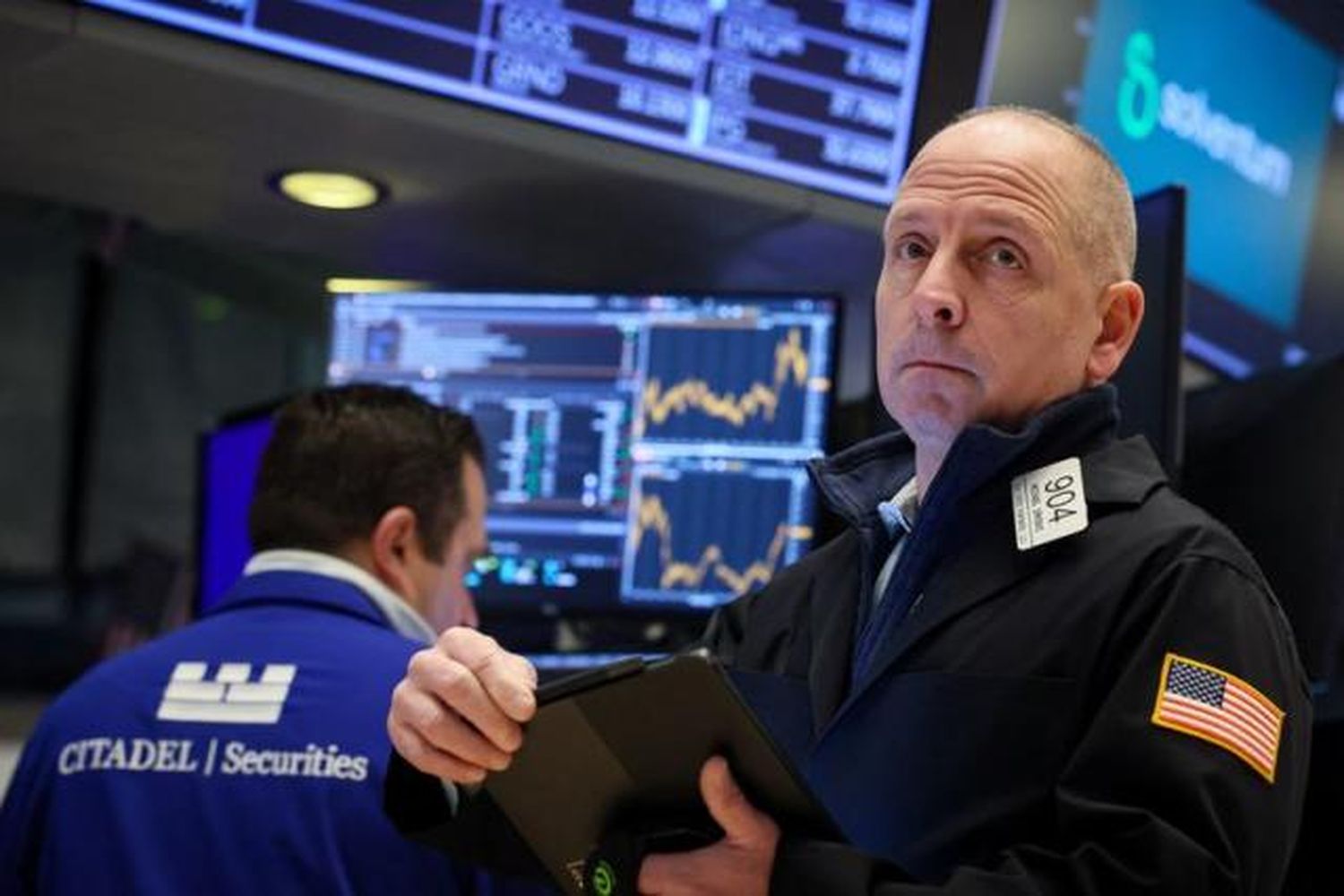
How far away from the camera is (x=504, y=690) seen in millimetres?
1074

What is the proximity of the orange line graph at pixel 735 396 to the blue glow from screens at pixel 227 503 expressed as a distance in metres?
0.62

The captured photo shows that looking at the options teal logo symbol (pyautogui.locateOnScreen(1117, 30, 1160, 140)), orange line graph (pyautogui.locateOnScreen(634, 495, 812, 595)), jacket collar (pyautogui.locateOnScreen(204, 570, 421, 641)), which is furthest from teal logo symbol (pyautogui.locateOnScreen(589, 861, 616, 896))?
teal logo symbol (pyautogui.locateOnScreen(1117, 30, 1160, 140))

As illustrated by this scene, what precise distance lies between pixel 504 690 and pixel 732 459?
1514 mm

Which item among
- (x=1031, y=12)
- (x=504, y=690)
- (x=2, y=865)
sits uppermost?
(x=1031, y=12)

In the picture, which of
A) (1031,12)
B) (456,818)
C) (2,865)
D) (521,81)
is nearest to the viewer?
(456,818)

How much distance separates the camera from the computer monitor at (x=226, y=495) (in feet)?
9.03

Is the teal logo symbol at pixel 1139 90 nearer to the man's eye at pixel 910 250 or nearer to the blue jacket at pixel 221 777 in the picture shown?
the blue jacket at pixel 221 777

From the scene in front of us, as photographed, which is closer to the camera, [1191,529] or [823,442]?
[1191,529]

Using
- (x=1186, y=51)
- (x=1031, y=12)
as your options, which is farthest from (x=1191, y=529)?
(x=1186, y=51)

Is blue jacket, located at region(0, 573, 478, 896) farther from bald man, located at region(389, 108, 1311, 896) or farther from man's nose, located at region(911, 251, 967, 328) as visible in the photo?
man's nose, located at region(911, 251, 967, 328)

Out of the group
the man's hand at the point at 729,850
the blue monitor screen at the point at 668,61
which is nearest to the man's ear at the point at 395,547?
the blue monitor screen at the point at 668,61

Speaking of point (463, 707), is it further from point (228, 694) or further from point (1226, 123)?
point (1226, 123)

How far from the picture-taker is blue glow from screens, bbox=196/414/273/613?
275 centimetres

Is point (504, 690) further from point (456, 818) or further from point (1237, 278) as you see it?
point (1237, 278)
